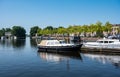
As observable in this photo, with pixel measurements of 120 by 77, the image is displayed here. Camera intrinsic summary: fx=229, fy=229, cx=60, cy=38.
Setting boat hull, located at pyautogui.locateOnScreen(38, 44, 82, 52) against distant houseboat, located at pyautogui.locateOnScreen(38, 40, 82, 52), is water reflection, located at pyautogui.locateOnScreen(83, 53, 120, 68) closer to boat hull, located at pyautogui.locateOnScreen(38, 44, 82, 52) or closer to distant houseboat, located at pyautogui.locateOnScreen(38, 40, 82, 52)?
boat hull, located at pyautogui.locateOnScreen(38, 44, 82, 52)

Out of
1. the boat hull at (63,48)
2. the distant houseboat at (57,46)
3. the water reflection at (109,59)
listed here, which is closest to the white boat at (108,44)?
the boat hull at (63,48)

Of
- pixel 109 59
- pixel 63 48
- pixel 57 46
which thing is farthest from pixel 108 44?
pixel 57 46

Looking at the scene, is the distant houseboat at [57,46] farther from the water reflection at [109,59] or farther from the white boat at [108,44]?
the water reflection at [109,59]

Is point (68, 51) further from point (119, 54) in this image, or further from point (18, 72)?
point (18, 72)

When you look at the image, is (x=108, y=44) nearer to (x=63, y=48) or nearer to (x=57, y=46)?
(x=63, y=48)

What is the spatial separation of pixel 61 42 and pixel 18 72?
27.2 metres

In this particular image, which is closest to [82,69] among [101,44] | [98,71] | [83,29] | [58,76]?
[98,71]

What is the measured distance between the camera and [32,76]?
25.7 m

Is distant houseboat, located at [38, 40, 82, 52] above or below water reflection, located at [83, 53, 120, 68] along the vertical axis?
above

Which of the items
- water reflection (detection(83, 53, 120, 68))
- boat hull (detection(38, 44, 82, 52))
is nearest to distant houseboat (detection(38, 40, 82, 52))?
boat hull (detection(38, 44, 82, 52))

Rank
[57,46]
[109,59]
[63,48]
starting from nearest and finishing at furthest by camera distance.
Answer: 1. [109,59]
2. [63,48]
3. [57,46]

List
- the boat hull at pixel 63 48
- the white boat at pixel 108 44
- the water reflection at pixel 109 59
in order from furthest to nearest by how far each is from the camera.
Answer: the boat hull at pixel 63 48 < the white boat at pixel 108 44 < the water reflection at pixel 109 59

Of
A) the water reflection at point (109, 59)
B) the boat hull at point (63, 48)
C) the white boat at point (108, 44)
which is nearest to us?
the water reflection at point (109, 59)

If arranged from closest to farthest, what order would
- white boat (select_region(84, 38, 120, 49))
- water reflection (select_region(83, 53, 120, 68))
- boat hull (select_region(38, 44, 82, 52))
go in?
water reflection (select_region(83, 53, 120, 68)) < white boat (select_region(84, 38, 120, 49)) < boat hull (select_region(38, 44, 82, 52))
